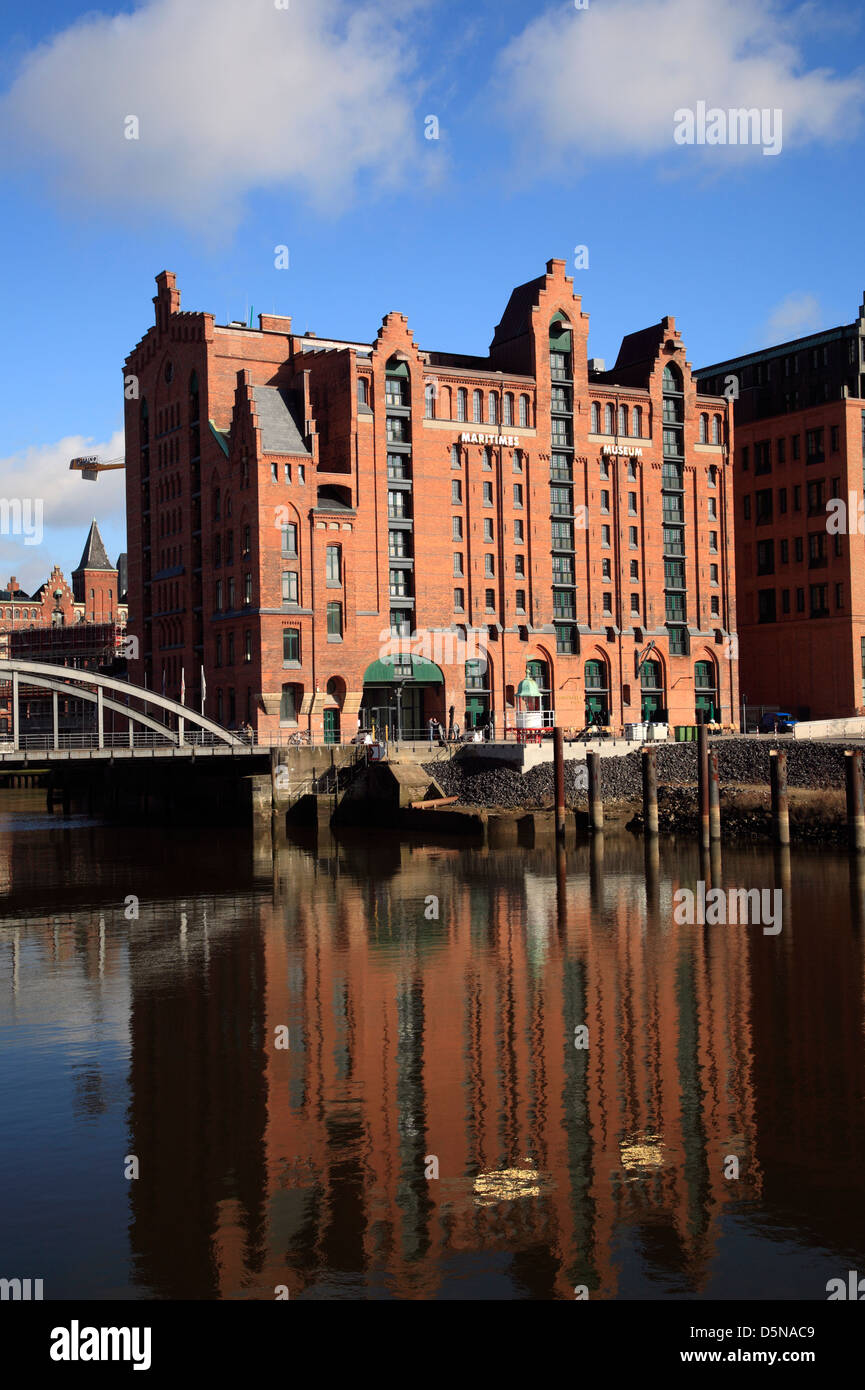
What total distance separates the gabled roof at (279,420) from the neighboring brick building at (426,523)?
0.18 m

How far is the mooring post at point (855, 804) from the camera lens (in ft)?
161

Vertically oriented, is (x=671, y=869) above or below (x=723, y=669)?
below

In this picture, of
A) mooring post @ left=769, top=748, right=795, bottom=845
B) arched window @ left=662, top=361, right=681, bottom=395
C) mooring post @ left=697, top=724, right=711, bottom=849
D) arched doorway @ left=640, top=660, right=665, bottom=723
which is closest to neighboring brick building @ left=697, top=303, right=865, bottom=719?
arched window @ left=662, top=361, right=681, bottom=395

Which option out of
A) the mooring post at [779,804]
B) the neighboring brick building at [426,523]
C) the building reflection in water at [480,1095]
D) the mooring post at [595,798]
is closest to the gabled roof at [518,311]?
the neighboring brick building at [426,523]

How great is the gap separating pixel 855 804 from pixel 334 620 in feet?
123

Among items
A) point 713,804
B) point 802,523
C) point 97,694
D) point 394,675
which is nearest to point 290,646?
point 394,675

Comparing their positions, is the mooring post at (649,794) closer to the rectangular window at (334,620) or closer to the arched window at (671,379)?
the rectangular window at (334,620)

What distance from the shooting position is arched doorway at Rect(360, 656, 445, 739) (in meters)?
81.7

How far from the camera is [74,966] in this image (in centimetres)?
3484

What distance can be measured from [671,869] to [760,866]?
309 cm

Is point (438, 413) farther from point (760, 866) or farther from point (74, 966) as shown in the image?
point (74, 966)

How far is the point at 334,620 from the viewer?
79.6 m
